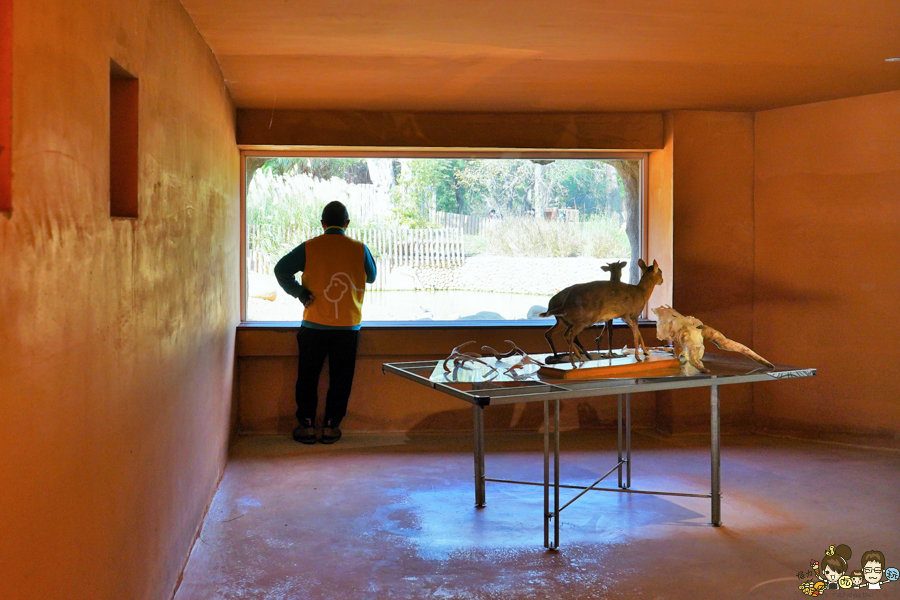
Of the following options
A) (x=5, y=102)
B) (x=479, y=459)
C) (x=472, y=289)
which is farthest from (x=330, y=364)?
(x=5, y=102)

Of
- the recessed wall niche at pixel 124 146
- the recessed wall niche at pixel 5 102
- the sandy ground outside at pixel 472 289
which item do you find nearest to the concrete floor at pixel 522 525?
the sandy ground outside at pixel 472 289

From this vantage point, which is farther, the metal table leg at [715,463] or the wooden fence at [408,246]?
the wooden fence at [408,246]

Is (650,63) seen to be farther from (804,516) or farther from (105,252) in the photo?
(105,252)

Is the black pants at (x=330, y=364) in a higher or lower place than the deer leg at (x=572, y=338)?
lower

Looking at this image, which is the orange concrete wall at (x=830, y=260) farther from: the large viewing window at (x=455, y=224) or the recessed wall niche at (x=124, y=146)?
the recessed wall niche at (x=124, y=146)

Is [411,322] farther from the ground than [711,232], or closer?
closer

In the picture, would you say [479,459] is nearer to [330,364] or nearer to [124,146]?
Answer: [330,364]

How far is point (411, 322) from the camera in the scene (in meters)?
5.69

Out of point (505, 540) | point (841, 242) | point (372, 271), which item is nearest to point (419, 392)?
point (372, 271)

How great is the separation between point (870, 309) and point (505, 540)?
3256mm

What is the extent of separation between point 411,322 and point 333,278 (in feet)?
2.42

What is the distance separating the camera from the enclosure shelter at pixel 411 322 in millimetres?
1905

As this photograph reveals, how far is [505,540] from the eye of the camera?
348 cm

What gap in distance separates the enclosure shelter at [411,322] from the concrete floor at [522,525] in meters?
0.02
